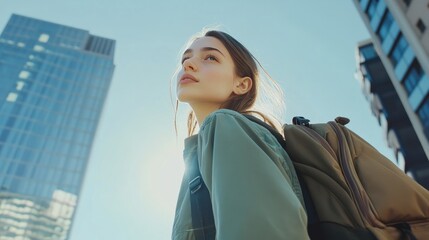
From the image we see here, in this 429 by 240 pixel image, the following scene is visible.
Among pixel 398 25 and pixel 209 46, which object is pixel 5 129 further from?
pixel 209 46

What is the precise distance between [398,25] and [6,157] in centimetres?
6534

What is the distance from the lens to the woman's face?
179cm

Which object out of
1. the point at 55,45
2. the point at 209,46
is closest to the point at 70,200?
the point at 55,45

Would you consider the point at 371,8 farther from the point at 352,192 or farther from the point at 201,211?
the point at 201,211

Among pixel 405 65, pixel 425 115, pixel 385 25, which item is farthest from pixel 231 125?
pixel 385 25

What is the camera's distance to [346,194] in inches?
40.8

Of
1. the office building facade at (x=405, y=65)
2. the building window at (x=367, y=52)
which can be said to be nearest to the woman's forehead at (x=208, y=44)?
the office building facade at (x=405, y=65)

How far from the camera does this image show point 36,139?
221ft

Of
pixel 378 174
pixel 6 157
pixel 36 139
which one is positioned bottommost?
pixel 378 174

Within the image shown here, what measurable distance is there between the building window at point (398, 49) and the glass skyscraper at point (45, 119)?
61.7 metres

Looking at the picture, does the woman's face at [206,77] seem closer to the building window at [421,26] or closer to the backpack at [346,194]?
the backpack at [346,194]

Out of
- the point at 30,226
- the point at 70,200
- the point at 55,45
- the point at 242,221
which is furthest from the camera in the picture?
the point at 55,45

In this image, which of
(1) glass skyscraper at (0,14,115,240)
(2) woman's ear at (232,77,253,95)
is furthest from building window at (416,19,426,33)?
(1) glass skyscraper at (0,14,115,240)

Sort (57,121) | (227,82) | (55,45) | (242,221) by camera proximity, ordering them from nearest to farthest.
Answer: (242,221) < (227,82) < (57,121) < (55,45)
